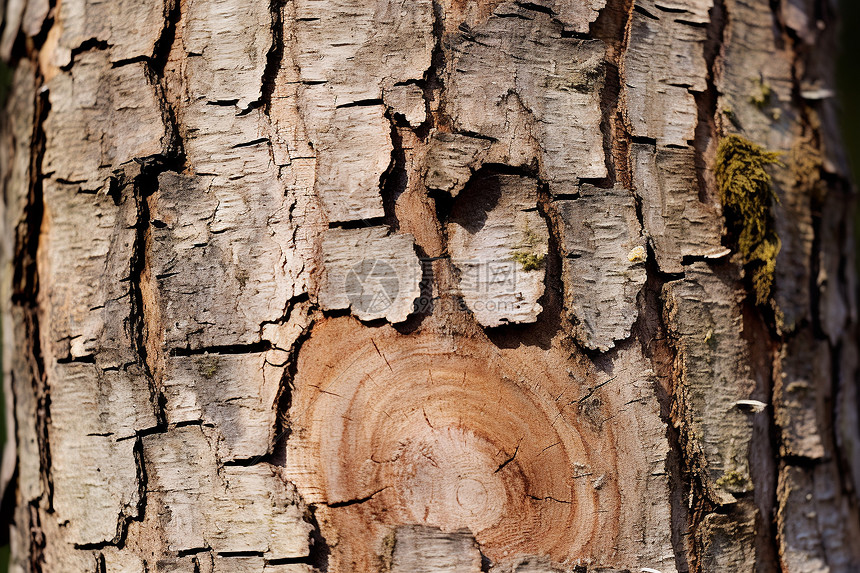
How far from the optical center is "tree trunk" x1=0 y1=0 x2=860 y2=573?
1095 millimetres

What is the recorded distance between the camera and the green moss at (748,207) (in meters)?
1.24

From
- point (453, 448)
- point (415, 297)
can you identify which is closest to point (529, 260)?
point (415, 297)

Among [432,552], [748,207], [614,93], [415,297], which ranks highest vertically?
[614,93]

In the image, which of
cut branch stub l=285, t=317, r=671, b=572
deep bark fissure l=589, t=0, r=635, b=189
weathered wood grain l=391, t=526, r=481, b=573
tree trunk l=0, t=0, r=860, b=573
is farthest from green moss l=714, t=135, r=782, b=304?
weathered wood grain l=391, t=526, r=481, b=573

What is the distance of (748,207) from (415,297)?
660 millimetres

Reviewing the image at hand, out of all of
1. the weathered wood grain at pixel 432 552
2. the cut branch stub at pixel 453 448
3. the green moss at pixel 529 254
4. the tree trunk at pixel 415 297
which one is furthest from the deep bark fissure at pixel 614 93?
the weathered wood grain at pixel 432 552

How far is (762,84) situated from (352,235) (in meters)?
0.90

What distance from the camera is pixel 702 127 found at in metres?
1.26

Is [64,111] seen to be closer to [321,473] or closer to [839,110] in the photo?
[321,473]

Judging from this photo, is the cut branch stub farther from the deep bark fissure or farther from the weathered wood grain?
the deep bark fissure

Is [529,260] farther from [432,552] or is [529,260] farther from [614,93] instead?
[432,552]

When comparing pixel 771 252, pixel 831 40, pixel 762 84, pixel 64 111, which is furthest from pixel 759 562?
pixel 64 111

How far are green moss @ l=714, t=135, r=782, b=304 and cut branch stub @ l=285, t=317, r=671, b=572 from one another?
40 centimetres

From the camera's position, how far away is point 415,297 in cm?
108
